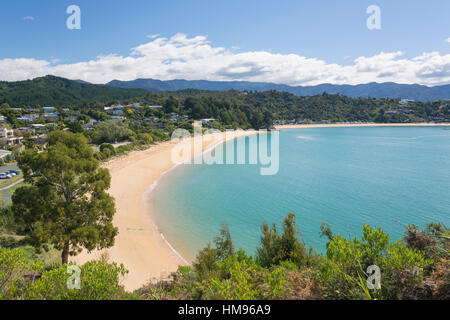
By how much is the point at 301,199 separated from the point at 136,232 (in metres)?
13.1

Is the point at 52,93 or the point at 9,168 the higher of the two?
the point at 52,93

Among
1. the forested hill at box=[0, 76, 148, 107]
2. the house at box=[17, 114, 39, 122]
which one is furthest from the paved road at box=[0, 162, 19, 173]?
the forested hill at box=[0, 76, 148, 107]

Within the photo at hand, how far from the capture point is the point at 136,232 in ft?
47.5

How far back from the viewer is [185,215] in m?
17.8

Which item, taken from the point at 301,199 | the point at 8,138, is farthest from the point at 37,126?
the point at 301,199

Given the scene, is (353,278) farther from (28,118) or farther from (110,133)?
(28,118)

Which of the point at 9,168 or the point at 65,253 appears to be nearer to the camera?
the point at 65,253

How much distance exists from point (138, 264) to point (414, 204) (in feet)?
65.7

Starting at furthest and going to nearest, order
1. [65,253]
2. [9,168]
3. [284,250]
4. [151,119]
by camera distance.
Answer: [151,119]
[9,168]
[284,250]
[65,253]

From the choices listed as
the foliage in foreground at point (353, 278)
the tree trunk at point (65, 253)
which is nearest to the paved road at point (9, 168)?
the tree trunk at point (65, 253)

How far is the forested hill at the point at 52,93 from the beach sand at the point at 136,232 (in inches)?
3180

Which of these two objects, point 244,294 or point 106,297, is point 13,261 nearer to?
point 106,297

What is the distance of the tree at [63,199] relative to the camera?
27.5 feet
